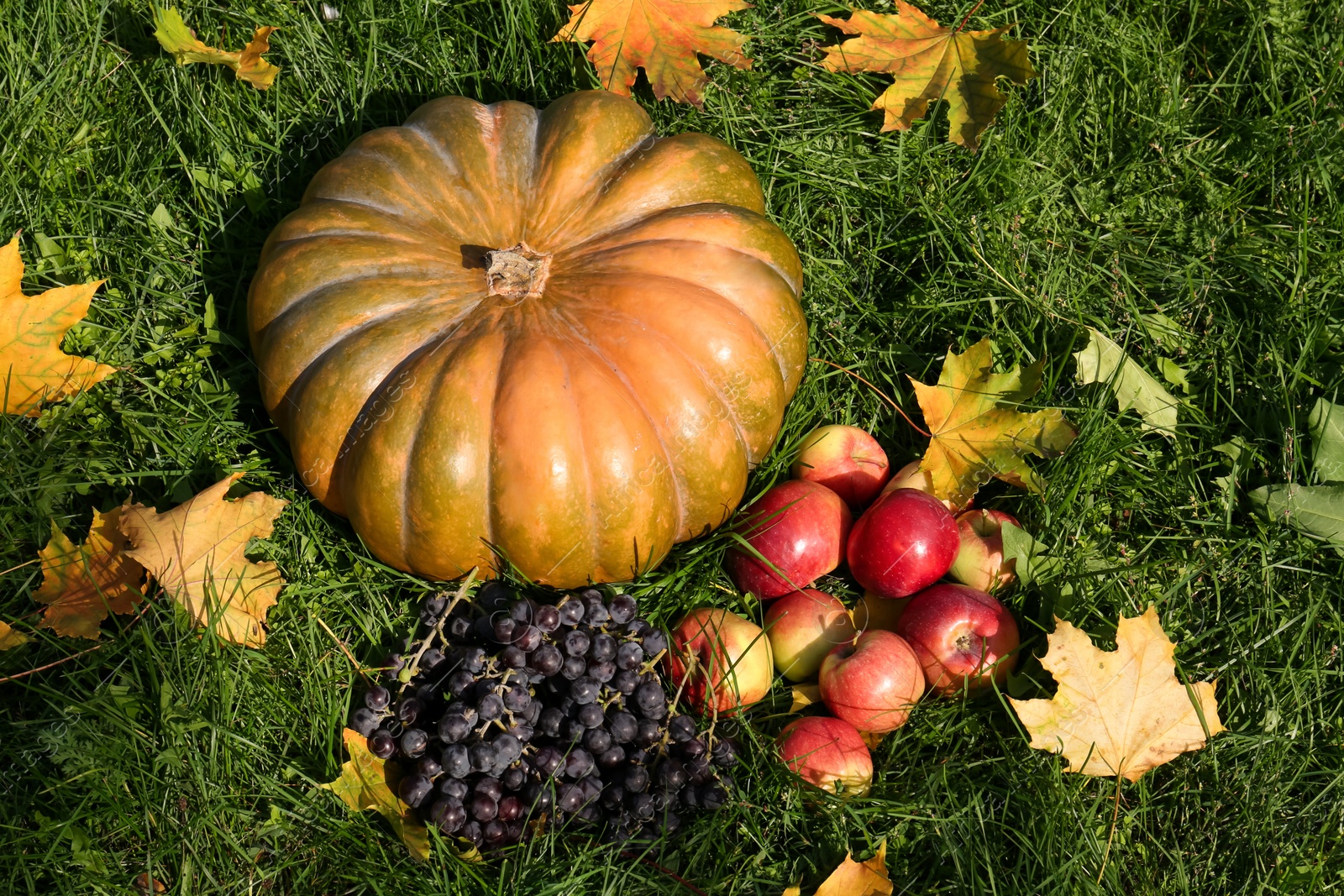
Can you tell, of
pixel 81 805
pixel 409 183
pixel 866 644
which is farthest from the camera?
pixel 409 183

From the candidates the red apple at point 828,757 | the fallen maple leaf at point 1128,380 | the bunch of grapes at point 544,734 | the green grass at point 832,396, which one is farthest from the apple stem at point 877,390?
the bunch of grapes at point 544,734

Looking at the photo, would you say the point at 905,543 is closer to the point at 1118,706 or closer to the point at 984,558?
the point at 984,558

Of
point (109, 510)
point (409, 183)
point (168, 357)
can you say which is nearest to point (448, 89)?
point (409, 183)

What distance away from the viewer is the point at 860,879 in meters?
2.57

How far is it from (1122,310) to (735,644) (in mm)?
1883

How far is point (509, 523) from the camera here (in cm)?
270

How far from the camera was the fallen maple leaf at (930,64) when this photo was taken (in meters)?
3.71

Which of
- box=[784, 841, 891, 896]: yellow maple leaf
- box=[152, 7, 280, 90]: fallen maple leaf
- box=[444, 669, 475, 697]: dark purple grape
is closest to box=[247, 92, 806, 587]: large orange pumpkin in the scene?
box=[444, 669, 475, 697]: dark purple grape

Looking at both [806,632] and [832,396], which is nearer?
[806,632]

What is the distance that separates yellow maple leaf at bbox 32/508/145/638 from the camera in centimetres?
286

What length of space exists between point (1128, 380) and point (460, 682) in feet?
7.45

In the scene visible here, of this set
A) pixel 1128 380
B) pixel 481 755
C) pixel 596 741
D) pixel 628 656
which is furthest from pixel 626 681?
pixel 1128 380

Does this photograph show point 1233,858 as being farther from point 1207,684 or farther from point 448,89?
point 448,89

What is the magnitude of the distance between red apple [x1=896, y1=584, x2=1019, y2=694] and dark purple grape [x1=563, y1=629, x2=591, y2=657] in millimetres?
917
